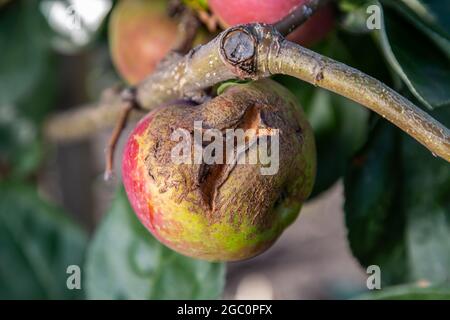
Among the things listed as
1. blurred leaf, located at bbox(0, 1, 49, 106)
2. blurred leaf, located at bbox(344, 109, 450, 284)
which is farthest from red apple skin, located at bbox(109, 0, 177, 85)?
blurred leaf, located at bbox(0, 1, 49, 106)

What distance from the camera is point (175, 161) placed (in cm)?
51

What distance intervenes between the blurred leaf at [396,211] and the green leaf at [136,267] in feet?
0.52

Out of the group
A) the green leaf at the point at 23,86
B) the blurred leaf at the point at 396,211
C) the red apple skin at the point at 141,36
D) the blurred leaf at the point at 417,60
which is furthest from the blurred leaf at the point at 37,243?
the blurred leaf at the point at 417,60

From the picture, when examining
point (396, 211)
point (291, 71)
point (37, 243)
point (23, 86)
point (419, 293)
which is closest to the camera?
point (291, 71)

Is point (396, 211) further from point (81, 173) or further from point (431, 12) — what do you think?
point (81, 173)

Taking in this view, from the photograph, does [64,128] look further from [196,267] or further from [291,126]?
[291,126]

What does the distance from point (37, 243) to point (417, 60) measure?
0.66 metres

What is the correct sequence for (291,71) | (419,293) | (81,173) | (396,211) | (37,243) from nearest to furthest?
(291,71) < (419,293) < (396,211) < (37,243) < (81,173)

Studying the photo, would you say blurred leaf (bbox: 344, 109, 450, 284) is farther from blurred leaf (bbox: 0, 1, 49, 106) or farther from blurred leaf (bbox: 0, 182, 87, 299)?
blurred leaf (bbox: 0, 1, 49, 106)

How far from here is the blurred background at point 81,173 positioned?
0.75m

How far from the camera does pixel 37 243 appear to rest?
104cm

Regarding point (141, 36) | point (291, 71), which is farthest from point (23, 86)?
point (291, 71)

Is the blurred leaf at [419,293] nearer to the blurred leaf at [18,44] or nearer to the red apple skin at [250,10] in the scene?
the red apple skin at [250,10]
